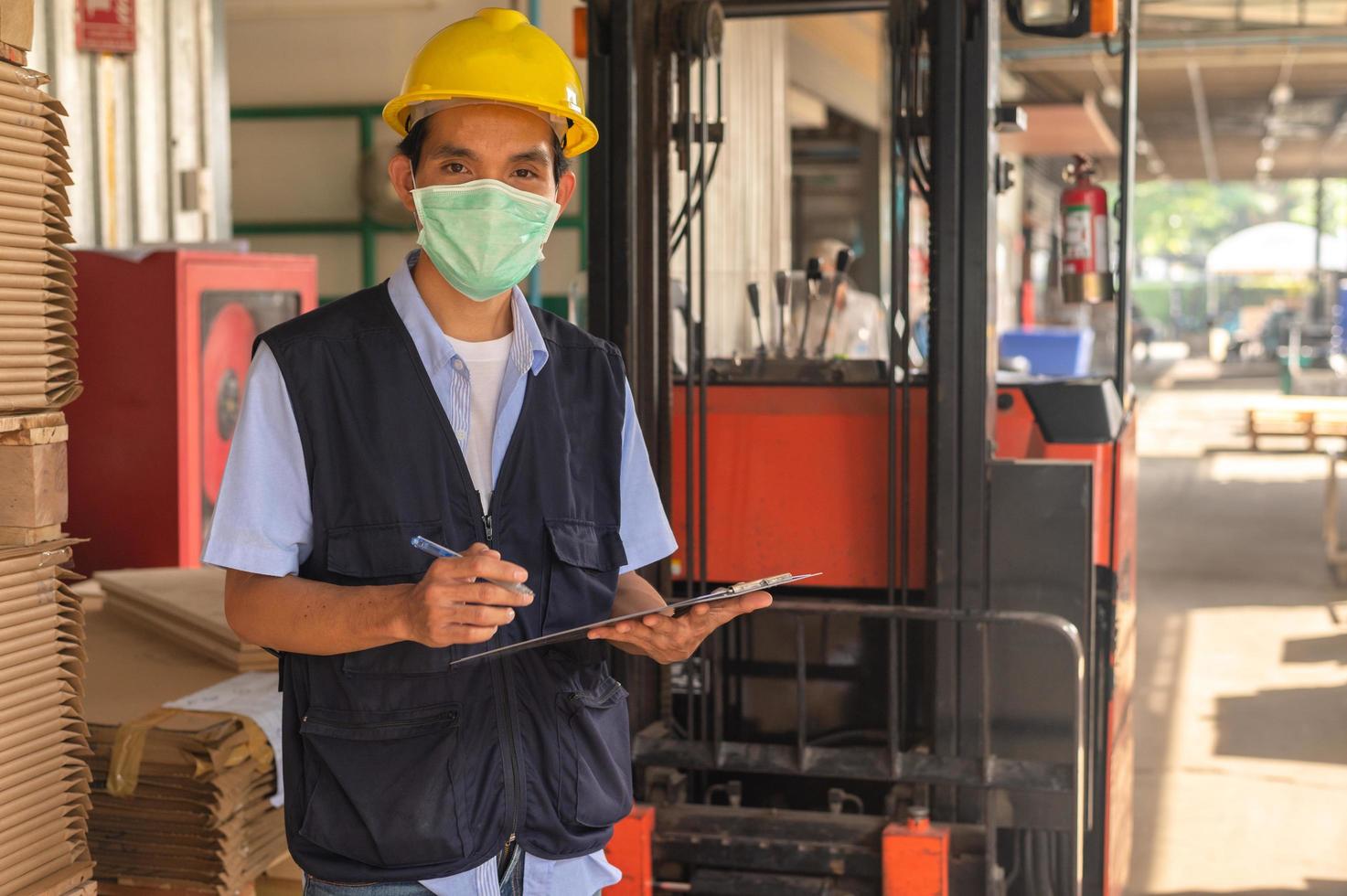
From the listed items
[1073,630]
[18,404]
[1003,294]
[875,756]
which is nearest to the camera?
[18,404]

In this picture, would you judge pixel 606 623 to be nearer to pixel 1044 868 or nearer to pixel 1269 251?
pixel 1044 868

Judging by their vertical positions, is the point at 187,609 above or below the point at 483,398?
below

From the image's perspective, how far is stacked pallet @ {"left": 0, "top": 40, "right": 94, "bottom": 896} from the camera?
2.29 m

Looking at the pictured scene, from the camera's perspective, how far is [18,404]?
7.63 feet

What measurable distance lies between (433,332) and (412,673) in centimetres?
46

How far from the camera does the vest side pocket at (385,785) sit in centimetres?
187

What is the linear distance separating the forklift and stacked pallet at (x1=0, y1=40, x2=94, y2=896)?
4.33 ft

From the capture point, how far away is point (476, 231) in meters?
1.96

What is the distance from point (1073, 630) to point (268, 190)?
9080 mm

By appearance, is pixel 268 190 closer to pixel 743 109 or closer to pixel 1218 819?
pixel 743 109

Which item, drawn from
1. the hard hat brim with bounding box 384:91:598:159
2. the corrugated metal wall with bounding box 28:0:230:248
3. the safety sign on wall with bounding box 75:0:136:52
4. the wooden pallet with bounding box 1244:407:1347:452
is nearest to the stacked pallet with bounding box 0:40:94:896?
the hard hat brim with bounding box 384:91:598:159

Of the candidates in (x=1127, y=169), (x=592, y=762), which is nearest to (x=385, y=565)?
(x=592, y=762)

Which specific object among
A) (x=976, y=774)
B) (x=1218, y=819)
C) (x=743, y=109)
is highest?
(x=743, y=109)

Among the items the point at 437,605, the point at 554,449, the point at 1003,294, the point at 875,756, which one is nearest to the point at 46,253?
the point at 554,449
